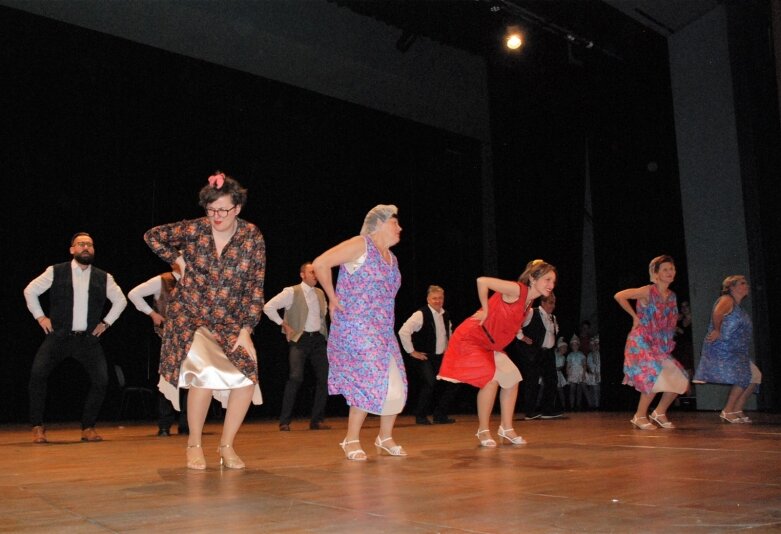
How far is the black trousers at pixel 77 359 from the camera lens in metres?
5.85

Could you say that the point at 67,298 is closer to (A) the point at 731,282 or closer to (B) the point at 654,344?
(B) the point at 654,344

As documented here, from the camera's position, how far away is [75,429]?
24.3 ft

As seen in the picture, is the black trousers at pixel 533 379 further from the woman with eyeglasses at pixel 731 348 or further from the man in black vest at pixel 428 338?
the woman with eyeglasses at pixel 731 348

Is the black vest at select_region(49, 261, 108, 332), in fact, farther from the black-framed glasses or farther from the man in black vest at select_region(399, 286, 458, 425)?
the man in black vest at select_region(399, 286, 458, 425)

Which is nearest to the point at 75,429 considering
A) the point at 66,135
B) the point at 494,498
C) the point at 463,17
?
the point at 66,135

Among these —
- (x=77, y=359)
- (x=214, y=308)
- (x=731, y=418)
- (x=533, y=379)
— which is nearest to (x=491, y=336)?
(x=214, y=308)

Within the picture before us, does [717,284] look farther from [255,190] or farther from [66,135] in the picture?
[66,135]

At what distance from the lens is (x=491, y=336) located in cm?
489

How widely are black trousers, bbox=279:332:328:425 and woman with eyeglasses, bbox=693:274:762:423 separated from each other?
3.48 metres

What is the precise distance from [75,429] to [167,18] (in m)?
4.42

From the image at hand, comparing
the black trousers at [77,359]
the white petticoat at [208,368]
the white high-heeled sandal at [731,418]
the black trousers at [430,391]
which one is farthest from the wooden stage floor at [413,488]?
the black trousers at [430,391]

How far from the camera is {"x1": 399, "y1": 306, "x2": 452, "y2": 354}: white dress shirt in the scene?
8430 mm

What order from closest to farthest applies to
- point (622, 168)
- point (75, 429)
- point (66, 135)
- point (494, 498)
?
point (494, 498), point (75, 429), point (66, 135), point (622, 168)

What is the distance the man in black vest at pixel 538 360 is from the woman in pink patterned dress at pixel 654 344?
2.36m
